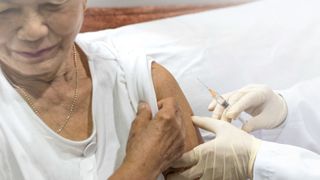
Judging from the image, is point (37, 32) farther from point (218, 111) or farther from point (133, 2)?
point (133, 2)

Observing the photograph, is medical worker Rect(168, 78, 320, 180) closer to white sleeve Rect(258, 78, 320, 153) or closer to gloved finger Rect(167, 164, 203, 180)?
gloved finger Rect(167, 164, 203, 180)

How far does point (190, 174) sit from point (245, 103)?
1.23 feet

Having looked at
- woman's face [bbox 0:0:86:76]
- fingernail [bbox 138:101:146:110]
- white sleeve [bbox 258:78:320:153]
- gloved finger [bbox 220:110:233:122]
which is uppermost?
woman's face [bbox 0:0:86:76]

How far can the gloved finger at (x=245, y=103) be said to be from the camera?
1570 millimetres

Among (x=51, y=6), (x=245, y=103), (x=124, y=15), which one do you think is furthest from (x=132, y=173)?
(x=124, y=15)

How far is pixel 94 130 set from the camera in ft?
4.21

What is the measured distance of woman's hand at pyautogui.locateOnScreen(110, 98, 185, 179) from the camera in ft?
4.01

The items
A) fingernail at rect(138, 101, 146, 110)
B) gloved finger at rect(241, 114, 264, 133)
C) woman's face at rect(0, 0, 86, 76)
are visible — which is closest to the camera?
woman's face at rect(0, 0, 86, 76)

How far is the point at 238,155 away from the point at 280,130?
17.3 inches

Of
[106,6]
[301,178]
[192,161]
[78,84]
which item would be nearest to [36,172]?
[78,84]

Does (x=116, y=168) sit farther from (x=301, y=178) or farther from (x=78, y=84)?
(x=301, y=178)

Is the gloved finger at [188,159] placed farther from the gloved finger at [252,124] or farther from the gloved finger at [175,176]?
the gloved finger at [252,124]

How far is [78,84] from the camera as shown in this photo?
1.34m

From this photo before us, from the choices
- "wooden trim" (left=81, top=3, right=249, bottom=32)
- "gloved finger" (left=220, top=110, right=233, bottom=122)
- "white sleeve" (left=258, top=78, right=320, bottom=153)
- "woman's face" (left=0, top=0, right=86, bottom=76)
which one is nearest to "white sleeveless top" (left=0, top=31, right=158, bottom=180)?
"woman's face" (left=0, top=0, right=86, bottom=76)
